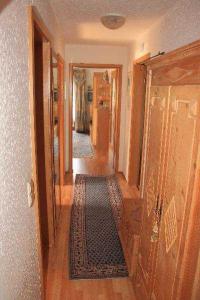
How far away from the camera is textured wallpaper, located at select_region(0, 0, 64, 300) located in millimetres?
937

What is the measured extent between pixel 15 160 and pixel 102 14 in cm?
212

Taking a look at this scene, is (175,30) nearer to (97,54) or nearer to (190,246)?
(190,246)

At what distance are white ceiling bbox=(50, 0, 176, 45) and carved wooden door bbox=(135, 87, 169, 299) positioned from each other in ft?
3.81

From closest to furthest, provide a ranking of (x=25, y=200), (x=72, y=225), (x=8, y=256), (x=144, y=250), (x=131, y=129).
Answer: (x=8, y=256) < (x=25, y=200) < (x=144, y=250) < (x=72, y=225) < (x=131, y=129)

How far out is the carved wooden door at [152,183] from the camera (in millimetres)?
1402

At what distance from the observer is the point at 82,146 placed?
22.7 feet

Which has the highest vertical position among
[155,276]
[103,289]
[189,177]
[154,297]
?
[189,177]

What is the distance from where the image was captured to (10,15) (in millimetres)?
1024

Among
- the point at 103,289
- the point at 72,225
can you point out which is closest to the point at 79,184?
the point at 72,225

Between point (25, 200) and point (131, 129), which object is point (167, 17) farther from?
point (25, 200)

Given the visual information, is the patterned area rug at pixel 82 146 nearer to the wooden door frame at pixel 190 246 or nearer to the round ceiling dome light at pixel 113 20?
the round ceiling dome light at pixel 113 20

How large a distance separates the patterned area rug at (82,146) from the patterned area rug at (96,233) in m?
1.83

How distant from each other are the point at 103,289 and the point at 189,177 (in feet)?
5.00

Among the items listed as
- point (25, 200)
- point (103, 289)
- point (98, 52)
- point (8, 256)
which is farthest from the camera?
point (98, 52)
